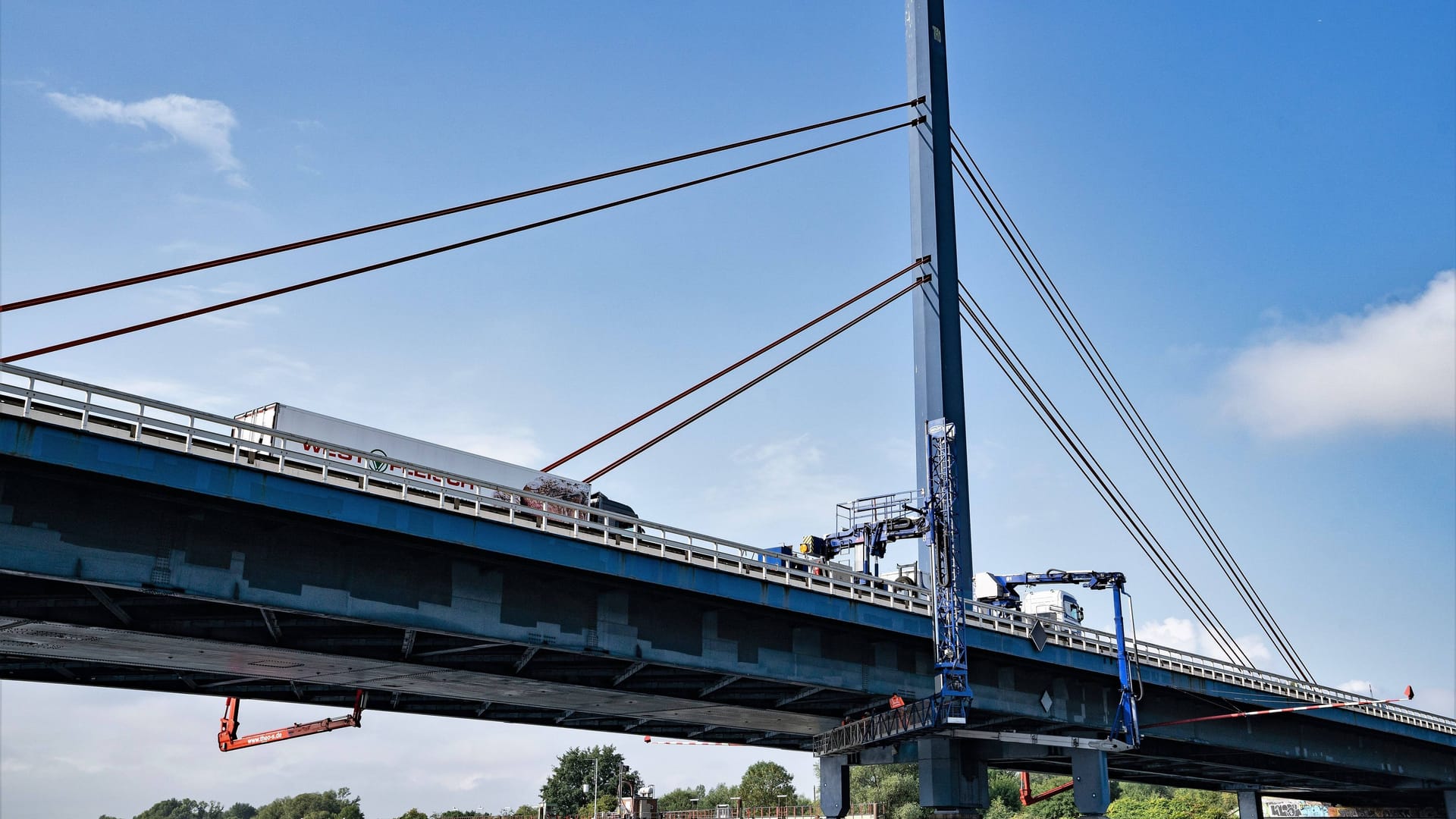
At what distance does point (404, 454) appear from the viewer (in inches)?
1735

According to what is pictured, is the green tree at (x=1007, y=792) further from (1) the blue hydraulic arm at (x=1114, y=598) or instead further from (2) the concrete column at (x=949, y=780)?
(2) the concrete column at (x=949, y=780)

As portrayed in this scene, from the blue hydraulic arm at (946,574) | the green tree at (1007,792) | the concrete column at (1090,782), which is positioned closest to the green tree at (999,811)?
the green tree at (1007,792)

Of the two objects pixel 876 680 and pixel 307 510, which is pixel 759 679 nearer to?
pixel 876 680

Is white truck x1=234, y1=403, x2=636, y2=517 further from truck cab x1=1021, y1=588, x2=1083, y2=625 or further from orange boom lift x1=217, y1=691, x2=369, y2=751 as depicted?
truck cab x1=1021, y1=588, x2=1083, y2=625

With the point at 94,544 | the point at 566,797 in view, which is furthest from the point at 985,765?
the point at 566,797

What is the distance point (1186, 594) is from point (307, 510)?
55.2 meters

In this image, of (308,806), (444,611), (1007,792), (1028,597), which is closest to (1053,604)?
(1028,597)

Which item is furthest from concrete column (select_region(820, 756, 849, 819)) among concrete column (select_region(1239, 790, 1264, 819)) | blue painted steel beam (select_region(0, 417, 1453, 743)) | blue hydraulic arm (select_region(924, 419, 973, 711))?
concrete column (select_region(1239, 790, 1264, 819))

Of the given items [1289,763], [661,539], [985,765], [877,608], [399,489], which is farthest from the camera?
[1289,763]

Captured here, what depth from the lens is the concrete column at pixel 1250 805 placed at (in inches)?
3871

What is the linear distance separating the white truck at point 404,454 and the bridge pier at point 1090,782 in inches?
1087

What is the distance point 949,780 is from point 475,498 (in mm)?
30929

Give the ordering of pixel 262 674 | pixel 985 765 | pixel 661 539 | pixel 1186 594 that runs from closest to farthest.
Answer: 1. pixel 661 539
2. pixel 262 674
3. pixel 985 765
4. pixel 1186 594

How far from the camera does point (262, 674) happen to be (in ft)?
136
